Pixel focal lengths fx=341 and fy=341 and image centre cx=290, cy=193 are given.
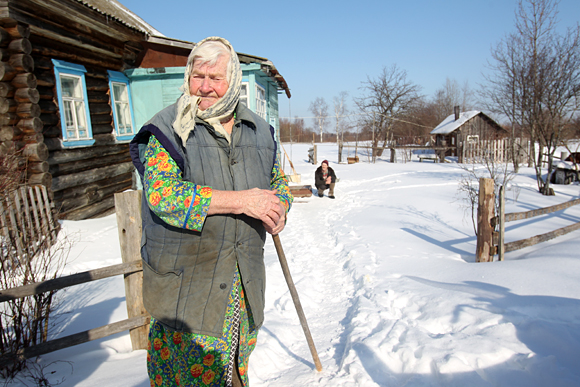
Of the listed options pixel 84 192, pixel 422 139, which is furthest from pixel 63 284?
pixel 422 139

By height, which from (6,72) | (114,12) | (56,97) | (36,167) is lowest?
(36,167)

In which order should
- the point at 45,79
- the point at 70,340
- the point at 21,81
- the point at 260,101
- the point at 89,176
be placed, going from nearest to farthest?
the point at 70,340, the point at 21,81, the point at 45,79, the point at 89,176, the point at 260,101

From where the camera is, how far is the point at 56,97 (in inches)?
256

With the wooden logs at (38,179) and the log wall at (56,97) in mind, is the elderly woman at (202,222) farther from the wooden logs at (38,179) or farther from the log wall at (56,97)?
the wooden logs at (38,179)

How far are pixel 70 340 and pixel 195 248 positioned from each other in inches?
66.5

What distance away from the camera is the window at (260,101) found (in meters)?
10.4

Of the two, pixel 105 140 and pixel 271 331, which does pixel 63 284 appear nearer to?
pixel 271 331

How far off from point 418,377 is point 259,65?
8.55 m

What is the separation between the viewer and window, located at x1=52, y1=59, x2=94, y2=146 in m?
6.59

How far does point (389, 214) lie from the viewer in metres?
7.73

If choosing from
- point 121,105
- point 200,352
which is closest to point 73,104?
point 121,105

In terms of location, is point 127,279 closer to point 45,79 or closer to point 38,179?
point 38,179

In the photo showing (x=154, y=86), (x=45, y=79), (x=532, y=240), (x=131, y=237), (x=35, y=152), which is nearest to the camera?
(x=131, y=237)

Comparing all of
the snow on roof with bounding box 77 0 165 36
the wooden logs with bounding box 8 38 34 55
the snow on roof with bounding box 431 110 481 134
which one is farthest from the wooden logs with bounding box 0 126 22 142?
the snow on roof with bounding box 431 110 481 134
